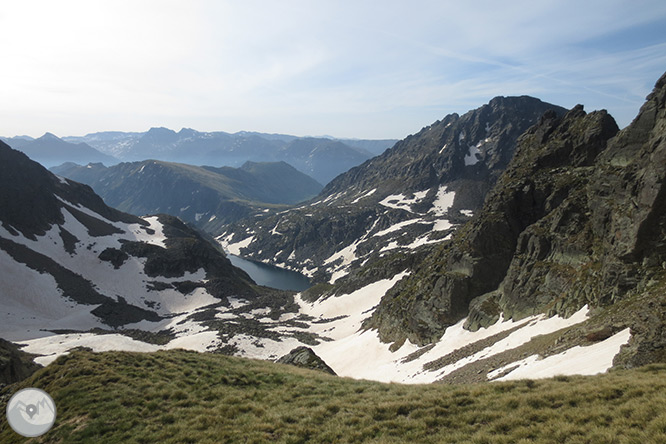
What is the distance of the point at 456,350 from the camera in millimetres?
39156

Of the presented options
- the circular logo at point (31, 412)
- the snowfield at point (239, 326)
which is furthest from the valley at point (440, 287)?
the circular logo at point (31, 412)

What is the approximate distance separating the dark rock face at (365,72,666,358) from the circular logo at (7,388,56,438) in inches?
1033

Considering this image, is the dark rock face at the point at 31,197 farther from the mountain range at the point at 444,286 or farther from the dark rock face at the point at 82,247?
the mountain range at the point at 444,286

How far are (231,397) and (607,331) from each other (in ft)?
72.4

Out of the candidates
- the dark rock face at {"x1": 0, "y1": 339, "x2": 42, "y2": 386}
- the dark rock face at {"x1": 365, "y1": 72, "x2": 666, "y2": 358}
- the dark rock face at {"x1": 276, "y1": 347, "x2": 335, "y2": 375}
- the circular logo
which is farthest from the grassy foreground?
the dark rock face at {"x1": 0, "y1": 339, "x2": 42, "y2": 386}

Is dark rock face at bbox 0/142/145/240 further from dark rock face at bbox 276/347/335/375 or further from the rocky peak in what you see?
the rocky peak

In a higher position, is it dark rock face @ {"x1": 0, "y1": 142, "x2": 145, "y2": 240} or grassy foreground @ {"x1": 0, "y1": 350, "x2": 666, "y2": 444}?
dark rock face @ {"x1": 0, "y1": 142, "x2": 145, "y2": 240}

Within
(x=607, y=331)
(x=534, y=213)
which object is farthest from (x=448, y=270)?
(x=607, y=331)

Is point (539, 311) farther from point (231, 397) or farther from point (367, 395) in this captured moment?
point (231, 397)

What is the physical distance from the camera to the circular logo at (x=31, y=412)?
1565 centimetres

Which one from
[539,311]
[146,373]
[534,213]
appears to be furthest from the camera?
[534,213]

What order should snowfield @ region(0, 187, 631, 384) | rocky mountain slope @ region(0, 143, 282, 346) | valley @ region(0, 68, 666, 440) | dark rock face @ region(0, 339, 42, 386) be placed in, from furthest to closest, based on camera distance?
rocky mountain slope @ region(0, 143, 282, 346)
dark rock face @ region(0, 339, 42, 386)
snowfield @ region(0, 187, 631, 384)
valley @ region(0, 68, 666, 440)

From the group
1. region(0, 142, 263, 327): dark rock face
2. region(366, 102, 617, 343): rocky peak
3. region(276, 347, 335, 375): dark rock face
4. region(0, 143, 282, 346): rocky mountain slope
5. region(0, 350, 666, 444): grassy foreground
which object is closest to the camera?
region(0, 350, 666, 444): grassy foreground

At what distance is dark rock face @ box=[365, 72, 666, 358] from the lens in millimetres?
27797
